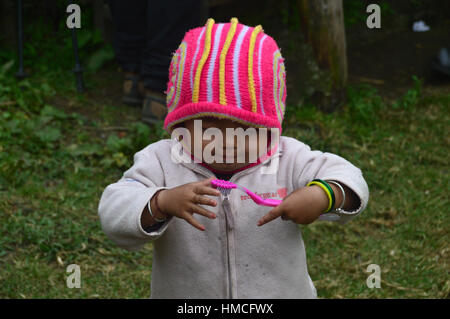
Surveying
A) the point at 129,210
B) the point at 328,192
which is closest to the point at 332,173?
the point at 328,192

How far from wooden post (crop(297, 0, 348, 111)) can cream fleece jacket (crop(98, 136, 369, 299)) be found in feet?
8.18

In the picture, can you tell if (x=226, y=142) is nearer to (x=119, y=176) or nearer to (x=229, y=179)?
(x=229, y=179)

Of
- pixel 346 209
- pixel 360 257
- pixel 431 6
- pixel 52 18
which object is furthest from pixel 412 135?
pixel 52 18

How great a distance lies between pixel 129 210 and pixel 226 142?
346 millimetres

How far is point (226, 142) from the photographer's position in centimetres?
174

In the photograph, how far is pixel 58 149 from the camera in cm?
378

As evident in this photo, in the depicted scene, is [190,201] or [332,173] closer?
[190,201]

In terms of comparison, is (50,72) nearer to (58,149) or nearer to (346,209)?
(58,149)

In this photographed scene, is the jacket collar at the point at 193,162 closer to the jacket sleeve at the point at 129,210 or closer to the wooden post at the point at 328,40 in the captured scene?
the jacket sleeve at the point at 129,210

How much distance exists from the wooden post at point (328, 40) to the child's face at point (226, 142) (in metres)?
2.57

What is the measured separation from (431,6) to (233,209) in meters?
4.85

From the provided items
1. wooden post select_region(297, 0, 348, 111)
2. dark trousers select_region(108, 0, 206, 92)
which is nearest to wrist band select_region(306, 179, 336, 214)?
dark trousers select_region(108, 0, 206, 92)

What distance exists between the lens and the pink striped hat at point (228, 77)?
174cm

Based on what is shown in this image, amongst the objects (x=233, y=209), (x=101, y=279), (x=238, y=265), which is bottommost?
(x=101, y=279)
